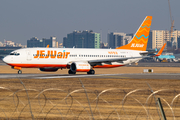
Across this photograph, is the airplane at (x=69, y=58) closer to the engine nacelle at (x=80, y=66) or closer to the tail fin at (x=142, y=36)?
the engine nacelle at (x=80, y=66)

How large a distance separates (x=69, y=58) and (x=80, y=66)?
11.8 ft

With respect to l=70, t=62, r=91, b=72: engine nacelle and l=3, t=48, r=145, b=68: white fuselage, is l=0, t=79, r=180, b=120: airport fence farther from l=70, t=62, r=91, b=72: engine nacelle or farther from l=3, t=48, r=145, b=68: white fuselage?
l=3, t=48, r=145, b=68: white fuselage

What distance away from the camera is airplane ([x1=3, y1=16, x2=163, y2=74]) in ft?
169

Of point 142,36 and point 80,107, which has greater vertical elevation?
point 142,36

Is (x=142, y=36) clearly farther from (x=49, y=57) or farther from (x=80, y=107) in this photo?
(x=80, y=107)

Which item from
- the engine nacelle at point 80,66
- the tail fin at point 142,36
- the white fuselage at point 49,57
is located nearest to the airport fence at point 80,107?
the engine nacelle at point 80,66

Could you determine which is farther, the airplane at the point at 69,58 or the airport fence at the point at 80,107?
the airplane at the point at 69,58

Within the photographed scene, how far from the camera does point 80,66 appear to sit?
51344 millimetres

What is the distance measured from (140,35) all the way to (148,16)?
4314 mm

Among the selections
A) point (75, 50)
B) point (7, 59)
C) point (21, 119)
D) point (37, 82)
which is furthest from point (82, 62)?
point (21, 119)

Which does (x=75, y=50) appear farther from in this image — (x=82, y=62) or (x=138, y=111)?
(x=138, y=111)

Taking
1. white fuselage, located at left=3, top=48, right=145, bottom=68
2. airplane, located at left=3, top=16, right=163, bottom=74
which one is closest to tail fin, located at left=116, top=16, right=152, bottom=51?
airplane, located at left=3, top=16, right=163, bottom=74

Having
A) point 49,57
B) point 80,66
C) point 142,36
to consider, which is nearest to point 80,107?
point 80,66

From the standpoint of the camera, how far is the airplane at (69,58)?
169ft
